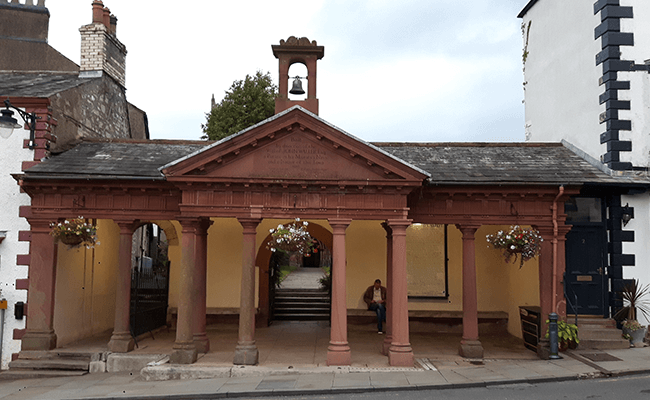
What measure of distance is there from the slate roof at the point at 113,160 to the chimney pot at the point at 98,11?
14.5 feet

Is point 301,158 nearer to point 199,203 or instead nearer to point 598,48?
point 199,203

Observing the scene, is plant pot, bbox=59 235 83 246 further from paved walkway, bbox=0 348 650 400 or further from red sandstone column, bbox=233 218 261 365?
red sandstone column, bbox=233 218 261 365

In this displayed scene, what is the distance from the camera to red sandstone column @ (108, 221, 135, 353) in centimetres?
1100

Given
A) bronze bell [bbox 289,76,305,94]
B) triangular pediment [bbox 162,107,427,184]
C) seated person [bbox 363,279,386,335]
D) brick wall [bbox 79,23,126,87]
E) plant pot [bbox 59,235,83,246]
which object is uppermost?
brick wall [bbox 79,23,126,87]

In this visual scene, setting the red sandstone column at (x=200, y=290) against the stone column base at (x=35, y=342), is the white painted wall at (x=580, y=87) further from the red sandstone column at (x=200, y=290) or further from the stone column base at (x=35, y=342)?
the stone column base at (x=35, y=342)

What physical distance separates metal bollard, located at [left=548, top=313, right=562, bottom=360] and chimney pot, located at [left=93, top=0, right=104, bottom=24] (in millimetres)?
14828

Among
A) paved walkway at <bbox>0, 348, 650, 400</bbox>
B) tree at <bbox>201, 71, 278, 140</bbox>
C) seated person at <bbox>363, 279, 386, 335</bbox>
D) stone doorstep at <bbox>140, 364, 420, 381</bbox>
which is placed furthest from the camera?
tree at <bbox>201, 71, 278, 140</bbox>

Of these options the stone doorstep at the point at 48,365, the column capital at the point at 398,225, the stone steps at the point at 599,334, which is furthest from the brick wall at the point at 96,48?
the stone steps at the point at 599,334

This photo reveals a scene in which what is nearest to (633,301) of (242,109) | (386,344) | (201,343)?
(386,344)

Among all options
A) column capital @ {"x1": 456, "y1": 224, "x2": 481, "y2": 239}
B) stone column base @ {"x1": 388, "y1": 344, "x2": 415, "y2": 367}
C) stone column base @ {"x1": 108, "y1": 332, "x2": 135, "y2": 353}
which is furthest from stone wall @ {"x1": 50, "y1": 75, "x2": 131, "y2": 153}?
column capital @ {"x1": 456, "y1": 224, "x2": 481, "y2": 239}

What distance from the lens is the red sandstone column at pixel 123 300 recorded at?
1100 centimetres

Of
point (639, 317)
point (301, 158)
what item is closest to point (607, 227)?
point (639, 317)

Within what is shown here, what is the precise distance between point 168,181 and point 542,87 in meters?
11.6

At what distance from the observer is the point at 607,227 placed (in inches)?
458
